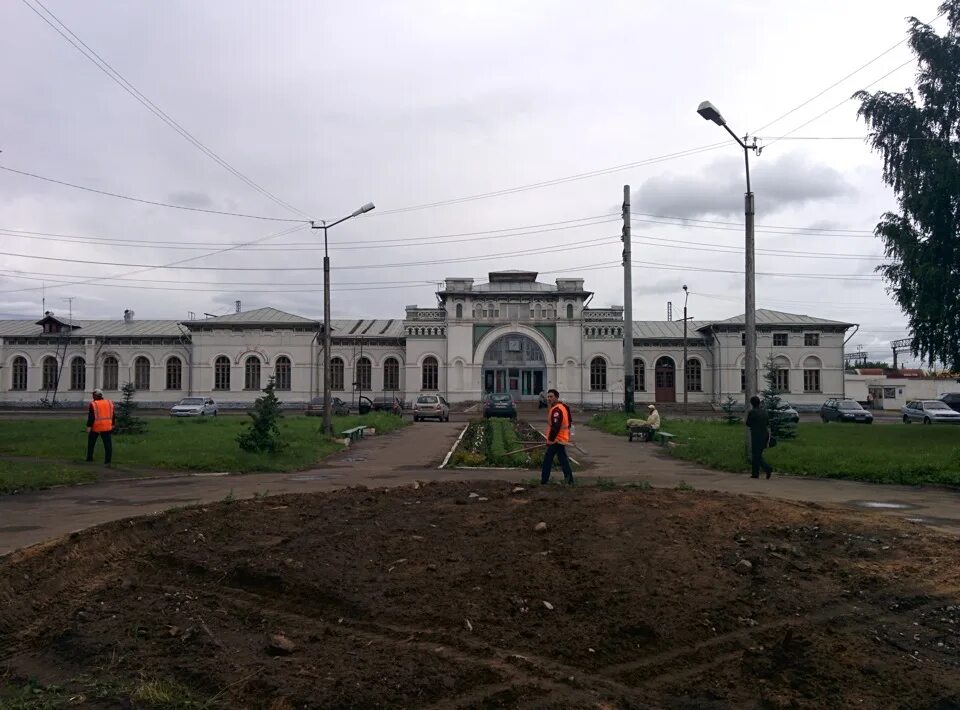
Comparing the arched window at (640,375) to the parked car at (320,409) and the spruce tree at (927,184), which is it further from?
the spruce tree at (927,184)

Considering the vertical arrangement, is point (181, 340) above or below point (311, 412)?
above

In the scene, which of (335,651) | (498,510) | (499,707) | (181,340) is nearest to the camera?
(499,707)

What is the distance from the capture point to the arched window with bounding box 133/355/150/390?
5841 centimetres

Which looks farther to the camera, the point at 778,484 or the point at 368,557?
the point at 778,484

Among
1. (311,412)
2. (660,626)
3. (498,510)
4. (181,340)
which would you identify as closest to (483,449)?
(498,510)

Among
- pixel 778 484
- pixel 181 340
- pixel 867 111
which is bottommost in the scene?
pixel 778 484

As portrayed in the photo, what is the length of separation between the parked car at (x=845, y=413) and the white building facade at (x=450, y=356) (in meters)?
12.4

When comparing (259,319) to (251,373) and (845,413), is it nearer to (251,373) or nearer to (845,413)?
(251,373)

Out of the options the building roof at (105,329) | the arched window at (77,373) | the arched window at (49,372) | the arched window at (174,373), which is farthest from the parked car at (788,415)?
the arched window at (49,372)

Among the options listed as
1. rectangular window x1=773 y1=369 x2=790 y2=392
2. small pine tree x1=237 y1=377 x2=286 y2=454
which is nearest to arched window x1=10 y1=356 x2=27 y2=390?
small pine tree x1=237 y1=377 x2=286 y2=454

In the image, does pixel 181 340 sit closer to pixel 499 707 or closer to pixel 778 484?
pixel 778 484

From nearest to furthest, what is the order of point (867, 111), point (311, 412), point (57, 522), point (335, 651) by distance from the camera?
1. point (335, 651)
2. point (57, 522)
3. point (867, 111)
4. point (311, 412)

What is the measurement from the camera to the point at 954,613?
19.1ft

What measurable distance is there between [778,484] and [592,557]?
9.95m
